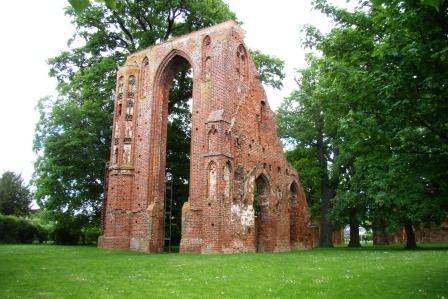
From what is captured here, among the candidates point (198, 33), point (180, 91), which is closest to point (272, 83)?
point (180, 91)

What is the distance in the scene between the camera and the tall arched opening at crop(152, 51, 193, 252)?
21.8 metres

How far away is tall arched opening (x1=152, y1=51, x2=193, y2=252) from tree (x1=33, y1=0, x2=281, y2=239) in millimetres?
71

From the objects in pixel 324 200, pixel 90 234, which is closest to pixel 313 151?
pixel 324 200

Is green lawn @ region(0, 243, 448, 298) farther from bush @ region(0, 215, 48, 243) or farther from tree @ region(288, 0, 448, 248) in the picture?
bush @ region(0, 215, 48, 243)

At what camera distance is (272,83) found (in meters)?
28.8

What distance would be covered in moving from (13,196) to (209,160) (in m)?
29.2

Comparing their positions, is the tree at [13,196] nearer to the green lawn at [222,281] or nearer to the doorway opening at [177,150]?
the doorway opening at [177,150]

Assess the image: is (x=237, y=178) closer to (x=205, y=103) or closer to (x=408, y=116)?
(x=205, y=103)

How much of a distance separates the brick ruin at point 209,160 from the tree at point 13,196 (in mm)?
21640

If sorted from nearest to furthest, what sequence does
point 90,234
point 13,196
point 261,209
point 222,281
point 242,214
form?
1. point 222,281
2. point 242,214
3. point 261,209
4. point 90,234
5. point 13,196

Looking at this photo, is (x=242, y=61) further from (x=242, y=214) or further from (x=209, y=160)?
(x=242, y=214)

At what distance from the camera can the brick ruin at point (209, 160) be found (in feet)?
59.7

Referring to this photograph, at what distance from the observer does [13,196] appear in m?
40.1

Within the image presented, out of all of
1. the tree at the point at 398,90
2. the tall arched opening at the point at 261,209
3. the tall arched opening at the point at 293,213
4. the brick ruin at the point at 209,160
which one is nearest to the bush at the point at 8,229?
the brick ruin at the point at 209,160
